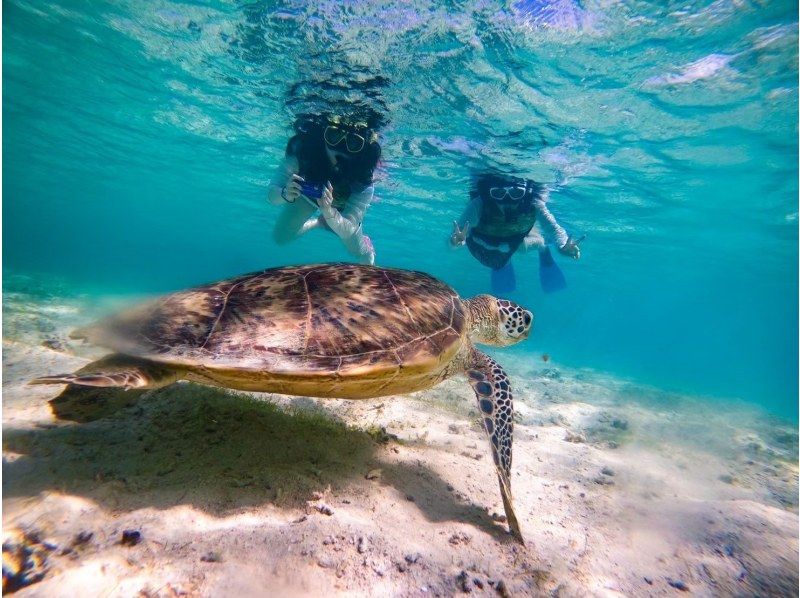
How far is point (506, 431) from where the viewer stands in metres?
3.48

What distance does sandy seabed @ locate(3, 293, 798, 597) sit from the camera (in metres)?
2.01

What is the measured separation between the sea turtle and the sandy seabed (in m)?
0.59

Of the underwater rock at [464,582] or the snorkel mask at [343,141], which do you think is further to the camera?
the snorkel mask at [343,141]

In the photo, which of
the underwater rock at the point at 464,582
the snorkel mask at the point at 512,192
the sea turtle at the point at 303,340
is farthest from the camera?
the snorkel mask at the point at 512,192

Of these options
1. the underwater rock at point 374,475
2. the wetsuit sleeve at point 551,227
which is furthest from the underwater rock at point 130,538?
the wetsuit sleeve at point 551,227

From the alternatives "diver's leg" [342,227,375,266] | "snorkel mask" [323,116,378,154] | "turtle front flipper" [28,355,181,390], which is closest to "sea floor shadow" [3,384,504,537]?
"turtle front flipper" [28,355,181,390]

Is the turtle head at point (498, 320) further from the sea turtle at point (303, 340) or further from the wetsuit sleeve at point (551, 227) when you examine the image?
the wetsuit sleeve at point (551, 227)

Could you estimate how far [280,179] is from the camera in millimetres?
9898

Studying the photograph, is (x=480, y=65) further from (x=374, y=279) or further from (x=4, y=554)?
(x=4, y=554)

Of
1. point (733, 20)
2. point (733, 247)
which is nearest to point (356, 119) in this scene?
point (733, 20)

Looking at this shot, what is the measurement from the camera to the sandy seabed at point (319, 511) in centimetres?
201

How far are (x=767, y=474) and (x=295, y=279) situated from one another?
10.0 meters

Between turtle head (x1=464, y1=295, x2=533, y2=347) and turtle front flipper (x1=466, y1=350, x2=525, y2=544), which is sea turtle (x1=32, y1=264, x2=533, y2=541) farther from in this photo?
turtle head (x1=464, y1=295, x2=533, y2=347)

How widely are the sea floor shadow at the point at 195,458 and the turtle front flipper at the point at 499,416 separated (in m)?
0.30
